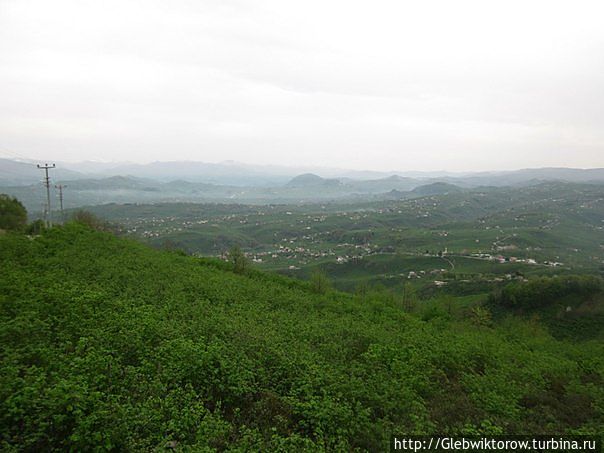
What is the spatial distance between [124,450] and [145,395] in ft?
6.16

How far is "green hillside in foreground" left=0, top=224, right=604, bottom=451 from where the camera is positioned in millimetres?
6902

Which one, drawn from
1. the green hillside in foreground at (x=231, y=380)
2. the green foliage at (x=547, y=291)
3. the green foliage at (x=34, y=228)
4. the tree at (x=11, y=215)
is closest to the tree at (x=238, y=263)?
the green hillside in foreground at (x=231, y=380)

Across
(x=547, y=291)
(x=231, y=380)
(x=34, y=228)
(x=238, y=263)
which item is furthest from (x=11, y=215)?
(x=547, y=291)

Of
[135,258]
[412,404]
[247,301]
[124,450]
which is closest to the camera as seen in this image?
[124,450]

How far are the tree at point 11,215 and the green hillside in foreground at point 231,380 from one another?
28675 millimetres

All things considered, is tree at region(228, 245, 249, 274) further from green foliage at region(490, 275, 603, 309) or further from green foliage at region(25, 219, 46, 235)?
green foliage at region(490, 275, 603, 309)

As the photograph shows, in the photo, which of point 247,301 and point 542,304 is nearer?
point 247,301

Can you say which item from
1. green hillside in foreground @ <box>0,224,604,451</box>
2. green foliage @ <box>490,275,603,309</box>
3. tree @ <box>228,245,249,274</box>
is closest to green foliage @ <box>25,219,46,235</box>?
tree @ <box>228,245,249,274</box>

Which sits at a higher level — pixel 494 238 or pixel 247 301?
pixel 247 301

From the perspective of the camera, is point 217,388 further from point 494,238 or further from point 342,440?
point 494,238

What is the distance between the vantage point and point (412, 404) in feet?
33.3

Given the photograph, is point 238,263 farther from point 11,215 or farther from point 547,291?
point 547,291

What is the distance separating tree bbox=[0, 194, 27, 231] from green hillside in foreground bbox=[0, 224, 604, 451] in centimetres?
2867

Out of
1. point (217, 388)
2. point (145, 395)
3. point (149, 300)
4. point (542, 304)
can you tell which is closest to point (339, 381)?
point (217, 388)
